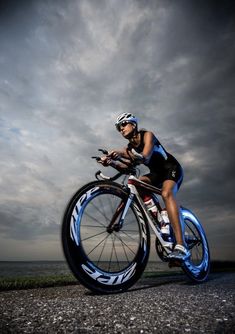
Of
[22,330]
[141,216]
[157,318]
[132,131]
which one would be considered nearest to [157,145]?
[132,131]

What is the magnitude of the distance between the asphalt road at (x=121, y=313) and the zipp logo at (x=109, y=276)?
7.8 inches

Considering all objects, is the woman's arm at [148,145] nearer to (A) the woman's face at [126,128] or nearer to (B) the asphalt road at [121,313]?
(A) the woman's face at [126,128]

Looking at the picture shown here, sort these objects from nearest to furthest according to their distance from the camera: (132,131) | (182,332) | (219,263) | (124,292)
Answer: (182,332) → (124,292) → (132,131) → (219,263)

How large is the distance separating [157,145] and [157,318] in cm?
300

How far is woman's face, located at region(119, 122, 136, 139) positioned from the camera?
463cm

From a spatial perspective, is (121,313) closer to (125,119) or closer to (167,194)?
(167,194)

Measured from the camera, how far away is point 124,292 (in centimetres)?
366

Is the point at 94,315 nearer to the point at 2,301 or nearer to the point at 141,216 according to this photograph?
the point at 2,301

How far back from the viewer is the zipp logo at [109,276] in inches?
133

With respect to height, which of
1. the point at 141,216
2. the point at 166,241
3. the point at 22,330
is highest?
the point at 141,216

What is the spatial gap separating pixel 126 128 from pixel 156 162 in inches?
32.8

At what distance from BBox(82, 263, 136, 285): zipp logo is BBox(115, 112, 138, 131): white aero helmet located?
7.60 ft

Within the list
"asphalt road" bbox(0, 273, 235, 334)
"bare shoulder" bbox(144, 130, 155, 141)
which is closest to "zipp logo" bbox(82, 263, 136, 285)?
"asphalt road" bbox(0, 273, 235, 334)

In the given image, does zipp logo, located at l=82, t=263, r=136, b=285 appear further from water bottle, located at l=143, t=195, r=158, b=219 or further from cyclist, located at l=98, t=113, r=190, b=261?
water bottle, located at l=143, t=195, r=158, b=219
